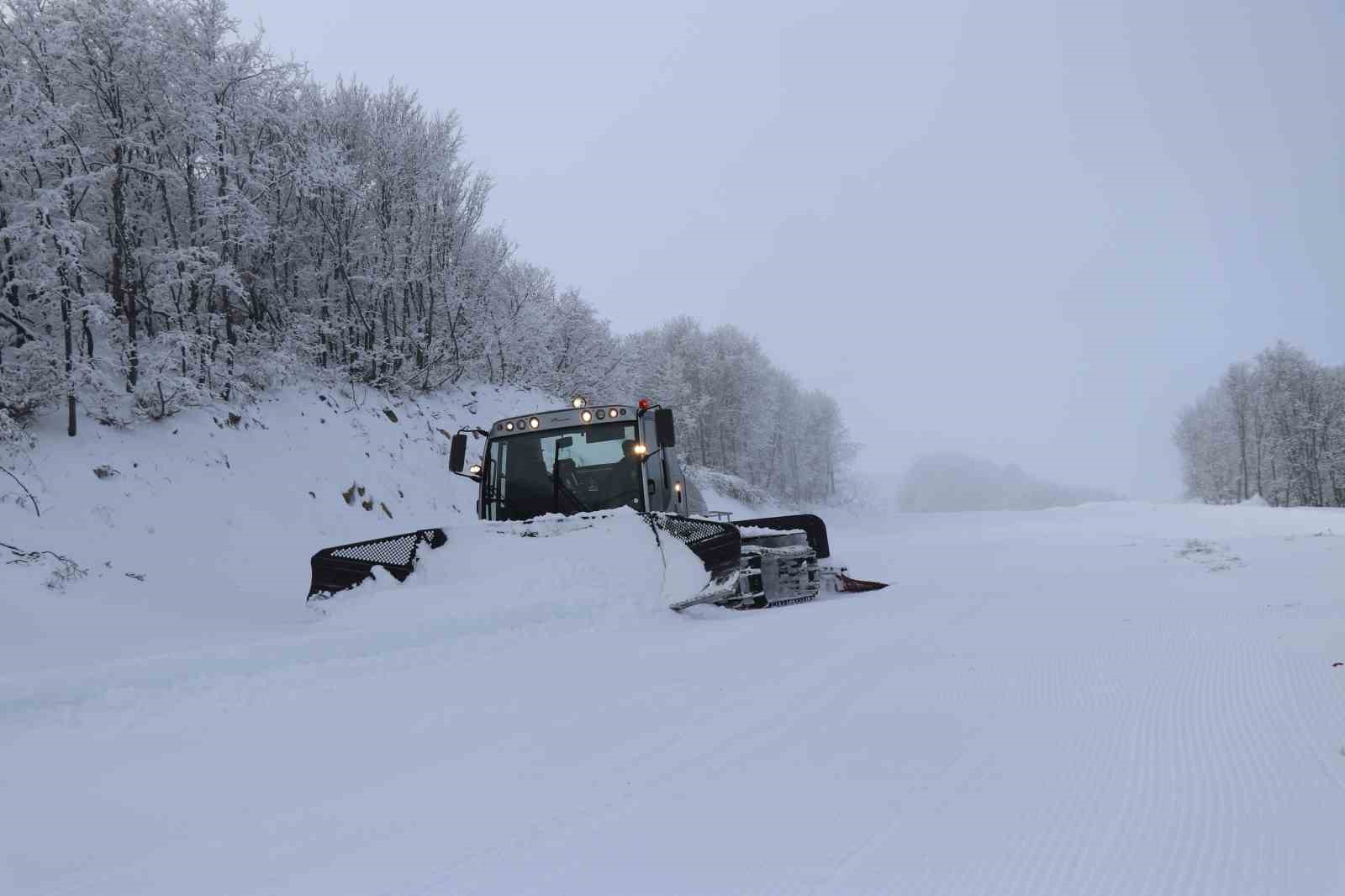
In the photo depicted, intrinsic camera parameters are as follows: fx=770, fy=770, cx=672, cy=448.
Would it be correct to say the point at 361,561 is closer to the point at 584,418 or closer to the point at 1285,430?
the point at 584,418

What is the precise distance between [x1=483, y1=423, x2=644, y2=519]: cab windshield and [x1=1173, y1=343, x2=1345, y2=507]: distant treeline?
55754 millimetres

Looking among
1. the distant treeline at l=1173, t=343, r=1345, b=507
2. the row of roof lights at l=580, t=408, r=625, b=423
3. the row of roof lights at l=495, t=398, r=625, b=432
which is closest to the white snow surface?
the row of roof lights at l=495, t=398, r=625, b=432

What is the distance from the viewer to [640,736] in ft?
11.0

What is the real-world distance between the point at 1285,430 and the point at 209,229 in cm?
5920

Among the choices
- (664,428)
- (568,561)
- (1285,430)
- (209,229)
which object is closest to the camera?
(568,561)

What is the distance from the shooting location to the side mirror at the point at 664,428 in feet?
25.4

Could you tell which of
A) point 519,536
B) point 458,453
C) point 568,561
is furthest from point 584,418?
point 568,561

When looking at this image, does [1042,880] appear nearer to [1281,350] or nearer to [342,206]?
[342,206]

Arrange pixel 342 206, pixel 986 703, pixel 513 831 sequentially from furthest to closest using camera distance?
pixel 342 206 → pixel 986 703 → pixel 513 831

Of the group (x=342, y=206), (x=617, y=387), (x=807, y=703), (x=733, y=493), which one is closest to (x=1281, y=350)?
(x=733, y=493)

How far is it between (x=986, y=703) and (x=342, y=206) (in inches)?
619

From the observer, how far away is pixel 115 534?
8.58 m

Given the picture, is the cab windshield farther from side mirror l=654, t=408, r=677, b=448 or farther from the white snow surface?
the white snow surface

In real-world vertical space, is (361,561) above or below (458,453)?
below
